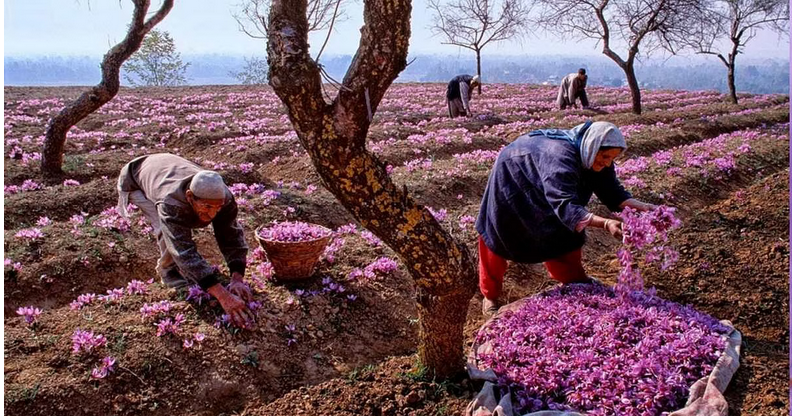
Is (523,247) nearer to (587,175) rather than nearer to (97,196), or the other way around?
(587,175)

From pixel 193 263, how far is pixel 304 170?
6.80 m

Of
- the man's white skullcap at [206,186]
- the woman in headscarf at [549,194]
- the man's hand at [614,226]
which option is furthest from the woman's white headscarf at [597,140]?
the man's white skullcap at [206,186]

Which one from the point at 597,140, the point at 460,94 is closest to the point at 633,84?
the point at 460,94

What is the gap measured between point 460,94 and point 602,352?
1477 centimetres

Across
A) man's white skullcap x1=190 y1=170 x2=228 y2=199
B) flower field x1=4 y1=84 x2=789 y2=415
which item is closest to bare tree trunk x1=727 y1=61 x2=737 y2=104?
flower field x1=4 y1=84 x2=789 y2=415

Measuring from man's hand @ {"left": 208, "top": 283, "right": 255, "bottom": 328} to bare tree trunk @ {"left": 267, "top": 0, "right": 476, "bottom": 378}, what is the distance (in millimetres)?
1703

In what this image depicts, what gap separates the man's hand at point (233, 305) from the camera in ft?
15.1

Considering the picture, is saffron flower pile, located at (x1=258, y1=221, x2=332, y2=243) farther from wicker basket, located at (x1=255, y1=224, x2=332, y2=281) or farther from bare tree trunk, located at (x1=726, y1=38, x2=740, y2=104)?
bare tree trunk, located at (x1=726, y1=38, x2=740, y2=104)

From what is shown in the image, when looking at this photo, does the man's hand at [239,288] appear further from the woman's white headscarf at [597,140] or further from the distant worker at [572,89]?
the distant worker at [572,89]

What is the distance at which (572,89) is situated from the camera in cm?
2145

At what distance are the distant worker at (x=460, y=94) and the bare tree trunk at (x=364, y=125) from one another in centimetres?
1446

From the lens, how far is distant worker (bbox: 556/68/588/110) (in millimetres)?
21328

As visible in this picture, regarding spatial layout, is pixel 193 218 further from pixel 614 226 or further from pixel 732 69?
pixel 732 69

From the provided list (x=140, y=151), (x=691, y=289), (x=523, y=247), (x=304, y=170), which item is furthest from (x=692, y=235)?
(x=140, y=151)
